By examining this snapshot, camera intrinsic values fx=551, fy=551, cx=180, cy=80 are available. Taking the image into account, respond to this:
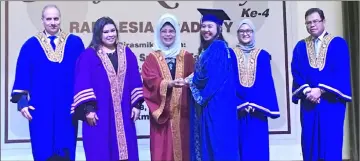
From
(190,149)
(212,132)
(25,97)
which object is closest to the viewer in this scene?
(212,132)

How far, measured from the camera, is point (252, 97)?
13.1 ft

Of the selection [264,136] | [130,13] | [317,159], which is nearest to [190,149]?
[264,136]

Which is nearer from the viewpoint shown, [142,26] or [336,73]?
[336,73]

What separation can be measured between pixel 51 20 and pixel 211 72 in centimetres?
132

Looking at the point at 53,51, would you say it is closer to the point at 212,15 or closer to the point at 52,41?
the point at 52,41

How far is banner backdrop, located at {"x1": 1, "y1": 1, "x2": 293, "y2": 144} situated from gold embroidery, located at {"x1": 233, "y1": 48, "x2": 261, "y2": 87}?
71 centimetres

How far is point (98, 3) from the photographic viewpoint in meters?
4.82

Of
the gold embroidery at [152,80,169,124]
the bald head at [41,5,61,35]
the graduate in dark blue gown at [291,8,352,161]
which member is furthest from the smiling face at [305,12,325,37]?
the bald head at [41,5,61,35]

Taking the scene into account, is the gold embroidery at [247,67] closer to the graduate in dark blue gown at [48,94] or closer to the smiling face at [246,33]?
the smiling face at [246,33]

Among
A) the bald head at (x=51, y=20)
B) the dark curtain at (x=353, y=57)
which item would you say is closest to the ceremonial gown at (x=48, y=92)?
the bald head at (x=51, y=20)

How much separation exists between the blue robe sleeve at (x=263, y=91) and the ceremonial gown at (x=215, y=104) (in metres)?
0.38

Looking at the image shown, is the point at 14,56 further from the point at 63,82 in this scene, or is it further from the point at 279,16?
the point at 279,16

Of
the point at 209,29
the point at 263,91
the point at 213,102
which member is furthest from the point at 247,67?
the point at 213,102

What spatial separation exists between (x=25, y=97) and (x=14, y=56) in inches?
30.7
